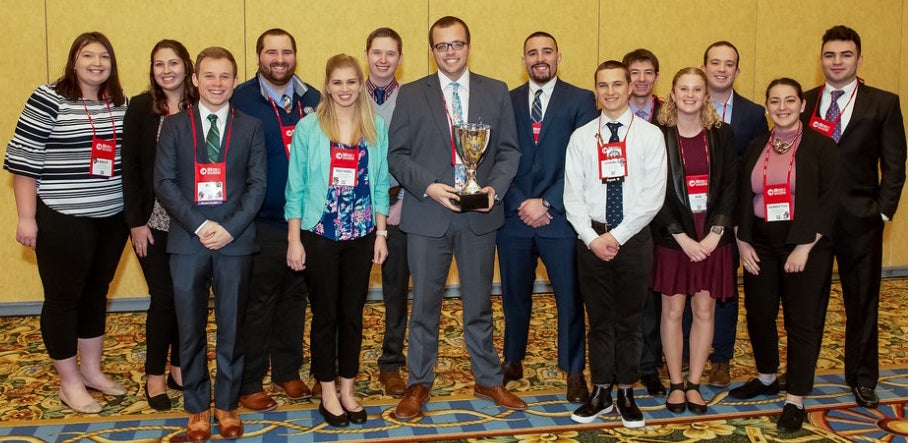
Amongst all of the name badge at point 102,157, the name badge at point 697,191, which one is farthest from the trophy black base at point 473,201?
the name badge at point 102,157

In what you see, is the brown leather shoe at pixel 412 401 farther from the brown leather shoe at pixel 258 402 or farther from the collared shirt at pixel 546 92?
the collared shirt at pixel 546 92

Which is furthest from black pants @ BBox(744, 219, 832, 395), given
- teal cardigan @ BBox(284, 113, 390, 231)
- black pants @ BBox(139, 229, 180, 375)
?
black pants @ BBox(139, 229, 180, 375)

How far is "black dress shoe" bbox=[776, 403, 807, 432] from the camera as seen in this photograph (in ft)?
10.4

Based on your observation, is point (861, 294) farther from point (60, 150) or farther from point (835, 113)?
point (60, 150)

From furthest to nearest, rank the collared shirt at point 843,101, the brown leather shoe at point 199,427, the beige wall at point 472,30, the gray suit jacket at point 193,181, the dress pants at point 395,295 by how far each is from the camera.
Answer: the beige wall at point 472,30 < the dress pants at point 395,295 < the collared shirt at point 843,101 < the brown leather shoe at point 199,427 < the gray suit jacket at point 193,181

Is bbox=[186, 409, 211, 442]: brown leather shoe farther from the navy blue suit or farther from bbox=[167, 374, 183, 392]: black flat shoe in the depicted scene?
the navy blue suit

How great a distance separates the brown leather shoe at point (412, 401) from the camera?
10.7 ft

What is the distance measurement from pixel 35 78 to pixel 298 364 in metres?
3.08

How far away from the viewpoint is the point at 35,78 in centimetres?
516

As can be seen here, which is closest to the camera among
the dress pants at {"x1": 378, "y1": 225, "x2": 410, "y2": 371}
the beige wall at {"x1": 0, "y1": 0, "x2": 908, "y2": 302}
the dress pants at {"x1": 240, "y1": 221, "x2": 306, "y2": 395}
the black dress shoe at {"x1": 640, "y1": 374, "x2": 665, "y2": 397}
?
the dress pants at {"x1": 240, "y1": 221, "x2": 306, "y2": 395}

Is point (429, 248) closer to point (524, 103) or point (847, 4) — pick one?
point (524, 103)

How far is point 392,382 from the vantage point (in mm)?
3664

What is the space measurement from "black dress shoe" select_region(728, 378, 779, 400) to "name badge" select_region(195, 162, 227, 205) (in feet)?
8.00

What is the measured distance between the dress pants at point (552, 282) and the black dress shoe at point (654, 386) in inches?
13.2
